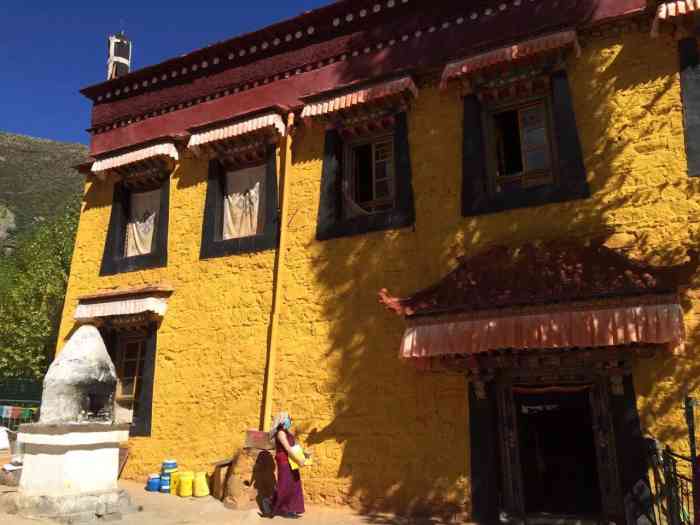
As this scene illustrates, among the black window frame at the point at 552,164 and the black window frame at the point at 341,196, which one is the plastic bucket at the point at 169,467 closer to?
the black window frame at the point at 341,196

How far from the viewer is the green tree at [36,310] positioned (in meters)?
23.5

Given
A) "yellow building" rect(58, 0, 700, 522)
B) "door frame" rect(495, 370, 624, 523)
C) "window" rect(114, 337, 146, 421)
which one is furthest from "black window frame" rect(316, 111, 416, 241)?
"window" rect(114, 337, 146, 421)

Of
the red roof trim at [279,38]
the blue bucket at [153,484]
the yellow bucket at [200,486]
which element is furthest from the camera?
the red roof trim at [279,38]

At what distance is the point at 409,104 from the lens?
8.45 metres

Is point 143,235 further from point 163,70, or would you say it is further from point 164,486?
point 164,486

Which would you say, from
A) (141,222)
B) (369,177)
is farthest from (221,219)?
(369,177)

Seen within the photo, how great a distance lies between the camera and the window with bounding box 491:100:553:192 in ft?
25.0

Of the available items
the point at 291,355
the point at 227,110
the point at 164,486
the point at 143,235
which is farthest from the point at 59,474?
the point at 227,110

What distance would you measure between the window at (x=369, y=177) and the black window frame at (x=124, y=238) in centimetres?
357

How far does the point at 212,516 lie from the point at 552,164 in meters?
6.16

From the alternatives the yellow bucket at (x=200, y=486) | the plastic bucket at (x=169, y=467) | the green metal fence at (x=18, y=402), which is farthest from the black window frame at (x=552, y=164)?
the green metal fence at (x=18, y=402)

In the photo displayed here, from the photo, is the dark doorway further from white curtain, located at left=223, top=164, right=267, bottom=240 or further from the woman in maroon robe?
white curtain, located at left=223, top=164, right=267, bottom=240

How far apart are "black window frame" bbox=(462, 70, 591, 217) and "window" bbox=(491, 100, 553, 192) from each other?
0.31 ft

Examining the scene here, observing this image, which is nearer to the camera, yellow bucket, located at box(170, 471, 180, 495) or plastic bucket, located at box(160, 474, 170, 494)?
yellow bucket, located at box(170, 471, 180, 495)
